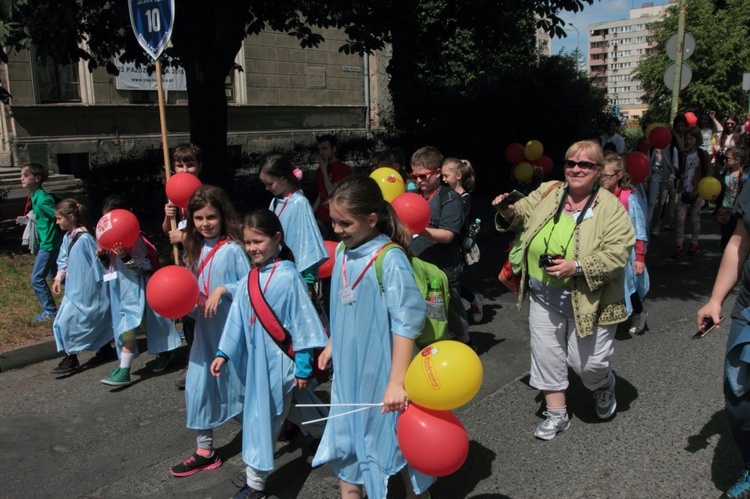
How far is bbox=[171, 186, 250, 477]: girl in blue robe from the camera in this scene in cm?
394

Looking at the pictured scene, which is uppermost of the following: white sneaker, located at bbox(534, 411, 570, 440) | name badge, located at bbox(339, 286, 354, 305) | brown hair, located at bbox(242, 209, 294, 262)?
brown hair, located at bbox(242, 209, 294, 262)

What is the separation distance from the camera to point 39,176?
6828mm

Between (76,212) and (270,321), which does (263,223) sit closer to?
(270,321)

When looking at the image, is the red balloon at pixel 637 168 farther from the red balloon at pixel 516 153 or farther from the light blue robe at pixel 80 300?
the light blue robe at pixel 80 300

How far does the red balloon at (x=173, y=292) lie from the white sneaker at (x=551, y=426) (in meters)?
2.25

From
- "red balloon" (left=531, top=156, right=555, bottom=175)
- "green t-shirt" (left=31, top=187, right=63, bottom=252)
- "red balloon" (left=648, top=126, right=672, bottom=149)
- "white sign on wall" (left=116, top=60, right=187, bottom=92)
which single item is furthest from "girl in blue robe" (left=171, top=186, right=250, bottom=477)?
"white sign on wall" (left=116, top=60, right=187, bottom=92)

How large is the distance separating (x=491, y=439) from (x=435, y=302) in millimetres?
1435

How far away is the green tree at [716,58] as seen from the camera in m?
39.0

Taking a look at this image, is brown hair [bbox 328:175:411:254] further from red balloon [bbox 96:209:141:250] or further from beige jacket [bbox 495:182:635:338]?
red balloon [bbox 96:209:141:250]

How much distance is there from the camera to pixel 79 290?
5680 millimetres

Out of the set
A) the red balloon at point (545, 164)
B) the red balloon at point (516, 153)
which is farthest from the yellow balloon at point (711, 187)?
the red balloon at point (516, 153)

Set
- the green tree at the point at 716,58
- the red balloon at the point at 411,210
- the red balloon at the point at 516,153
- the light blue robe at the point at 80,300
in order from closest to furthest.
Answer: the red balloon at the point at 411,210 → the light blue robe at the point at 80,300 → the red balloon at the point at 516,153 → the green tree at the point at 716,58

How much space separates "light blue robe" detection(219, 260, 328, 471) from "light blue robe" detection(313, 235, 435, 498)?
32 centimetres

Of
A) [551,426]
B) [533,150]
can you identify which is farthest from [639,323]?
[533,150]
